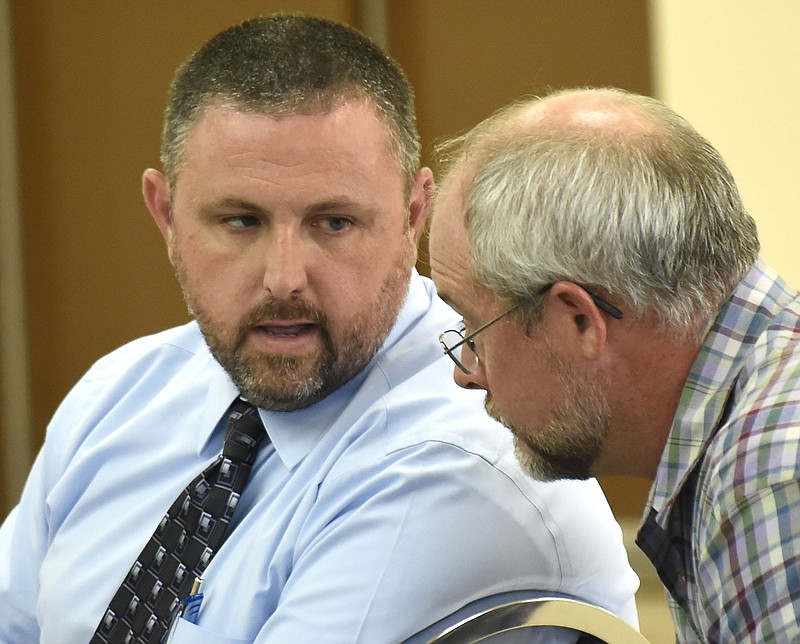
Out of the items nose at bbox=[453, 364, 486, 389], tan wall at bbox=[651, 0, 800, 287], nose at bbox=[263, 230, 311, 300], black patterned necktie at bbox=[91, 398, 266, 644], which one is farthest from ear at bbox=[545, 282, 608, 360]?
tan wall at bbox=[651, 0, 800, 287]

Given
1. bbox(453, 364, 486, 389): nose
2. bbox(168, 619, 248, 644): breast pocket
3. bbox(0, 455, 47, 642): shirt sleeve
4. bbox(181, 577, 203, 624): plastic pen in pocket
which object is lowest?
bbox(0, 455, 47, 642): shirt sleeve

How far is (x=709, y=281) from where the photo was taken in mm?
1168

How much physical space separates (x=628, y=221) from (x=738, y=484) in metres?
0.28

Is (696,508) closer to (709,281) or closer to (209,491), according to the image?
(709,281)

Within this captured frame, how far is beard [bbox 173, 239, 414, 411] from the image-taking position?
1479mm

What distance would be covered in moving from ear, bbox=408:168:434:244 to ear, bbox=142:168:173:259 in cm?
34

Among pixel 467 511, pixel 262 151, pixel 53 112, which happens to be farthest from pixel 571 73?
pixel 467 511

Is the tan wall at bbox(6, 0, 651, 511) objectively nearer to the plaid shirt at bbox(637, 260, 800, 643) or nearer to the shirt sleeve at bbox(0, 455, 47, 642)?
the shirt sleeve at bbox(0, 455, 47, 642)

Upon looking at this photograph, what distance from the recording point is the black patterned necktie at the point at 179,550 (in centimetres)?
145

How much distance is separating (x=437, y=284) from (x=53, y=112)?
79.7 inches

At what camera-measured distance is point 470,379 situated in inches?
53.2

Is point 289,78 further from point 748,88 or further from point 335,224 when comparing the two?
point 748,88

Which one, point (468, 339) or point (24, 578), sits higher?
point (468, 339)

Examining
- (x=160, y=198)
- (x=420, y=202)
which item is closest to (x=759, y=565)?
(x=420, y=202)
